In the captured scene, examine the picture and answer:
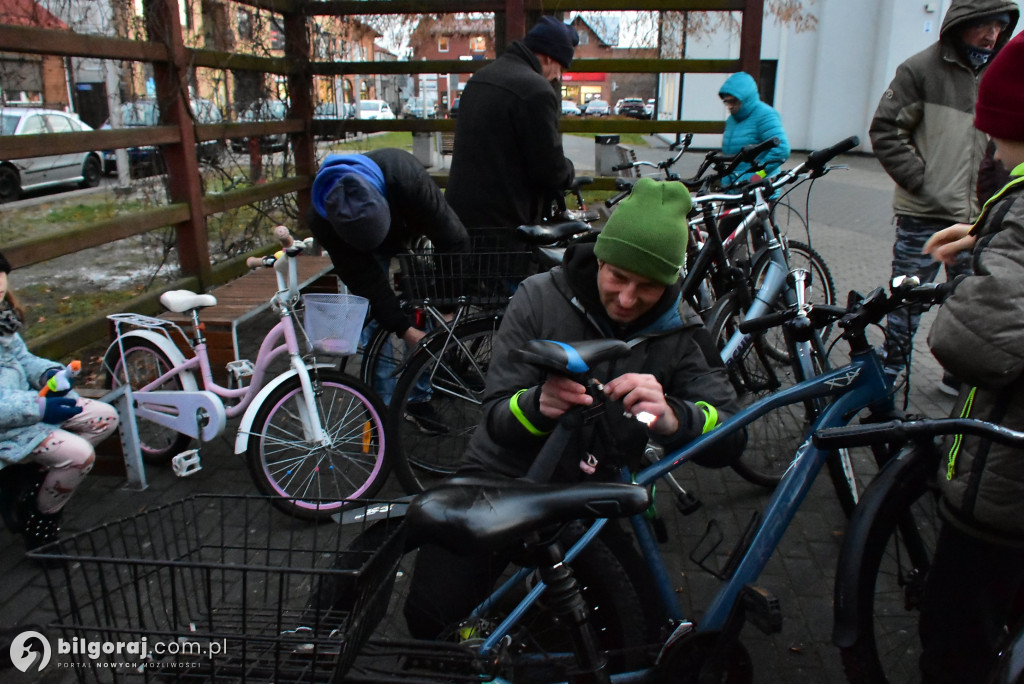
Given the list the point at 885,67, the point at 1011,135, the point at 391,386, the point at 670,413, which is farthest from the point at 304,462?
the point at 885,67

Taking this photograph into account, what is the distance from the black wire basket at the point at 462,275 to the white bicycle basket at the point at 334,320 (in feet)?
0.79

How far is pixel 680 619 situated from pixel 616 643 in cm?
20

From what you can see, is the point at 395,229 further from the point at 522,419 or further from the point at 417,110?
the point at 417,110

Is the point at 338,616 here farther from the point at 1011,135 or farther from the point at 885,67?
the point at 885,67

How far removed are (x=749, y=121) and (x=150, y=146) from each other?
4749mm

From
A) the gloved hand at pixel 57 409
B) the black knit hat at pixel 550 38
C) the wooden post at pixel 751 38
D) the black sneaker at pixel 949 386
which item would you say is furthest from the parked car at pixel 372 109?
the black sneaker at pixel 949 386

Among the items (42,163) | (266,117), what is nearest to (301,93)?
(266,117)

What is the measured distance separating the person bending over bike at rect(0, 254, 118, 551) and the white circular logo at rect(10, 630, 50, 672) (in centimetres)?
71

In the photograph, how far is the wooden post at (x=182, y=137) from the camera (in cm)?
554

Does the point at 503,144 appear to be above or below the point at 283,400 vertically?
above

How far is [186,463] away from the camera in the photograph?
392 centimetres

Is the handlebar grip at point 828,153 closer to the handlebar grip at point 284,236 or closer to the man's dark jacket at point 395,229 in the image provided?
the man's dark jacket at point 395,229

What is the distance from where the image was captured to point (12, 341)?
10.5 ft

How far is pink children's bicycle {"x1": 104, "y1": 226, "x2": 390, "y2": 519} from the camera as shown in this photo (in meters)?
3.51
